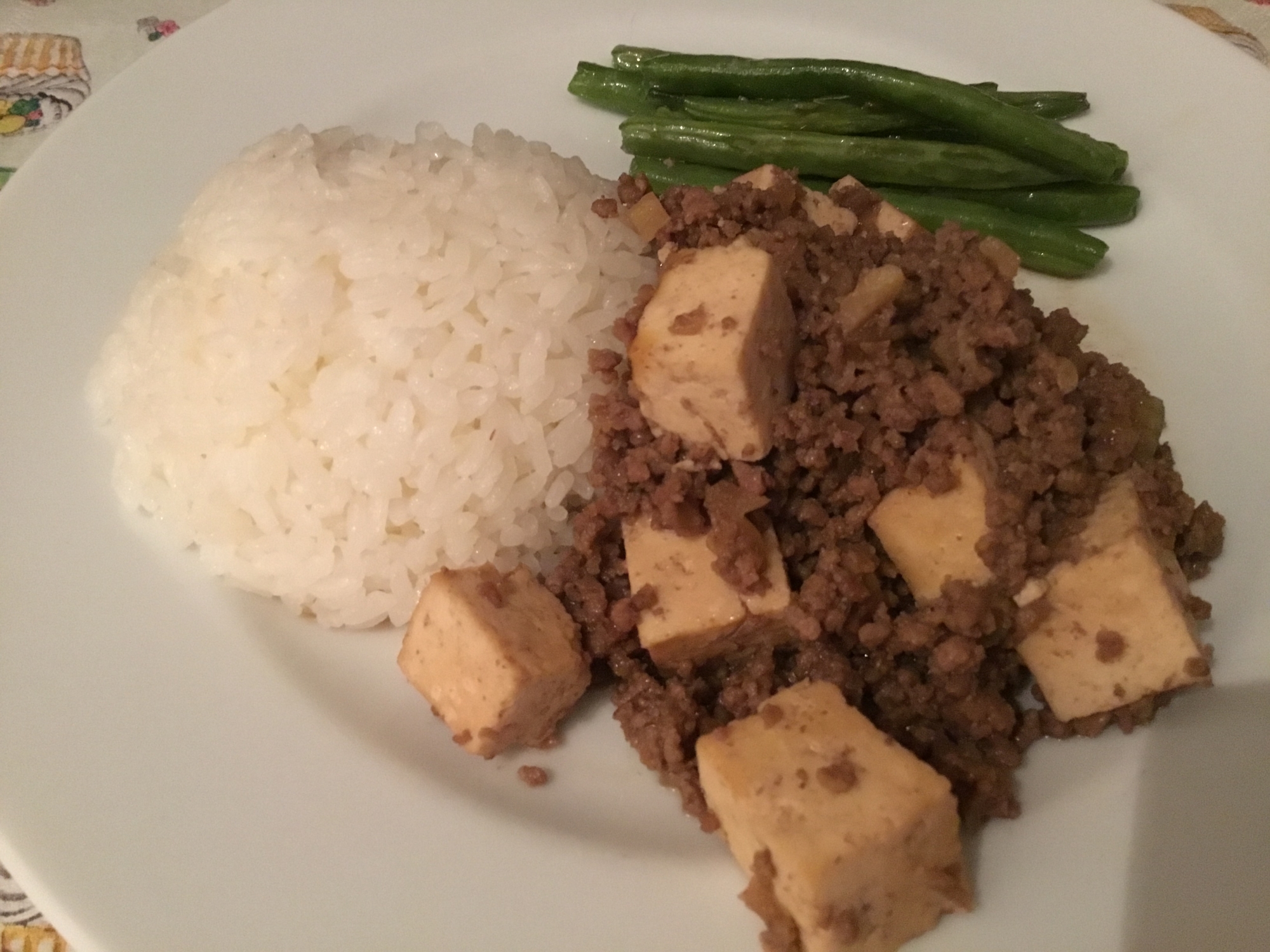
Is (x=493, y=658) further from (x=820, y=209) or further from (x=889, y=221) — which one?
(x=889, y=221)

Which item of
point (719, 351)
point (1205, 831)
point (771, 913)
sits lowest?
point (771, 913)

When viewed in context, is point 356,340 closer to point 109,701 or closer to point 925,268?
point 109,701

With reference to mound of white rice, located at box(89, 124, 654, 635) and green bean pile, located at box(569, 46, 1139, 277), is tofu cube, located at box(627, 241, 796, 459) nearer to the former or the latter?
mound of white rice, located at box(89, 124, 654, 635)

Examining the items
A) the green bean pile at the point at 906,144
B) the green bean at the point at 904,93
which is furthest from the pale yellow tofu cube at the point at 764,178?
the green bean at the point at 904,93

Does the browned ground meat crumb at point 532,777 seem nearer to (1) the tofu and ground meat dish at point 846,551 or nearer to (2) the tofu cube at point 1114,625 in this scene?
(1) the tofu and ground meat dish at point 846,551

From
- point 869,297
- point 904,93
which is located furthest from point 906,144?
point 869,297
